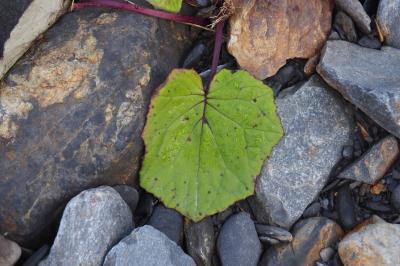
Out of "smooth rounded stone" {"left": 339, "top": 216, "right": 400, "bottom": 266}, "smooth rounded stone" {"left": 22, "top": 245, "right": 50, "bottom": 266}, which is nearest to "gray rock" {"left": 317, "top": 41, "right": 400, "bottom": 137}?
"smooth rounded stone" {"left": 339, "top": 216, "right": 400, "bottom": 266}

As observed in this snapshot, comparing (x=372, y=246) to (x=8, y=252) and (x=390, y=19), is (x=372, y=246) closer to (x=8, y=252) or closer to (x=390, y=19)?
(x=390, y=19)

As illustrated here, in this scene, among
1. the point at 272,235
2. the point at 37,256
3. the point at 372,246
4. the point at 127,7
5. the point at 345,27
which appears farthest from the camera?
the point at 345,27

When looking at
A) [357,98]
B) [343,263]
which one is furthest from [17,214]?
[357,98]

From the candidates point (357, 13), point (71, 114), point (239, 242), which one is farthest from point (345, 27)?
point (71, 114)

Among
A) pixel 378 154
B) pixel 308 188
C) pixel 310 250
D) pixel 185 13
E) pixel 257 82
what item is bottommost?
pixel 310 250

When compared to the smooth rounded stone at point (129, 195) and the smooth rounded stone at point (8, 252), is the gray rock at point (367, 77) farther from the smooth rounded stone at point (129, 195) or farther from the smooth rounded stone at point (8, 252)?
the smooth rounded stone at point (8, 252)

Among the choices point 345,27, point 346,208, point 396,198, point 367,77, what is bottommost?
point 346,208

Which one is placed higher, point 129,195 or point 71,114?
point 71,114

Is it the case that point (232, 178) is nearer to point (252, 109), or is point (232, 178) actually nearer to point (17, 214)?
point (252, 109)
